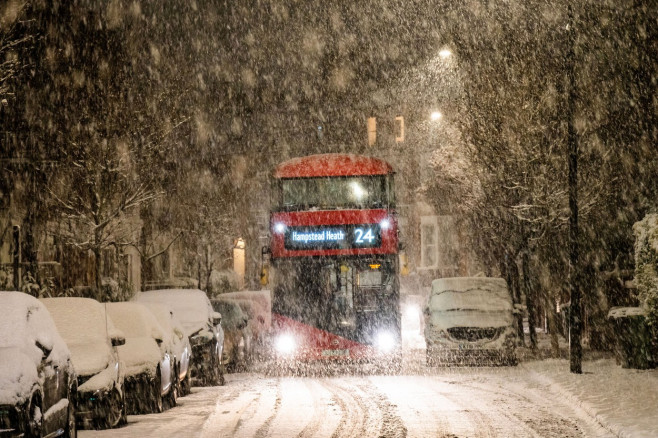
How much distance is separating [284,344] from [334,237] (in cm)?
270

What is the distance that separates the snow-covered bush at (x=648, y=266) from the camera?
1802cm

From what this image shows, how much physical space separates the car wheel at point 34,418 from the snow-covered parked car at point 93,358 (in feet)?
7.98

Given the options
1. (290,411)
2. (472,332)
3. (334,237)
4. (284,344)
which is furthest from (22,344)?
(472,332)

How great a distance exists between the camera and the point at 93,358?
12.0 m

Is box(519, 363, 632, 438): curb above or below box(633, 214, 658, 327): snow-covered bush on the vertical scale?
below

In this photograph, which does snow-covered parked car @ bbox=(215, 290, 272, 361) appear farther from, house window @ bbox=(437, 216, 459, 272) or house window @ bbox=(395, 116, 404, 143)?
house window @ bbox=(395, 116, 404, 143)

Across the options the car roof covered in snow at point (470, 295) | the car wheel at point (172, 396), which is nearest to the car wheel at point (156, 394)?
the car wheel at point (172, 396)

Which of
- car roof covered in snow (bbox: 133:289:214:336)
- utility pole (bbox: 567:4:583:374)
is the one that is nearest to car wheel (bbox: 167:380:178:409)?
car roof covered in snow (bbox: 133:289:214:336)

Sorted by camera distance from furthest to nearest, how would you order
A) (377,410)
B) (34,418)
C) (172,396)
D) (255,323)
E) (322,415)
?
(255,323)
(172,396)
(377,410)
(322,415)
(34,418)

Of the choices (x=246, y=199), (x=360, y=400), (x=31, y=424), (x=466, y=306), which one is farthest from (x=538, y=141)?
(x=246, y=199)

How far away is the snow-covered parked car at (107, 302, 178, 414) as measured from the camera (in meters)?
13.6

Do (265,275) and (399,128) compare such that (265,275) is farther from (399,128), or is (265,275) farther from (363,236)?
(399,128)

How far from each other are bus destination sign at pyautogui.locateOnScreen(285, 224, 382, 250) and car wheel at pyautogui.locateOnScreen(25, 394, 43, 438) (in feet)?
41.0

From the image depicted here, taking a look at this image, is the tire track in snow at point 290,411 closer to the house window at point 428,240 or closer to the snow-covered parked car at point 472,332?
the snow-covered parked car at point 472,332
